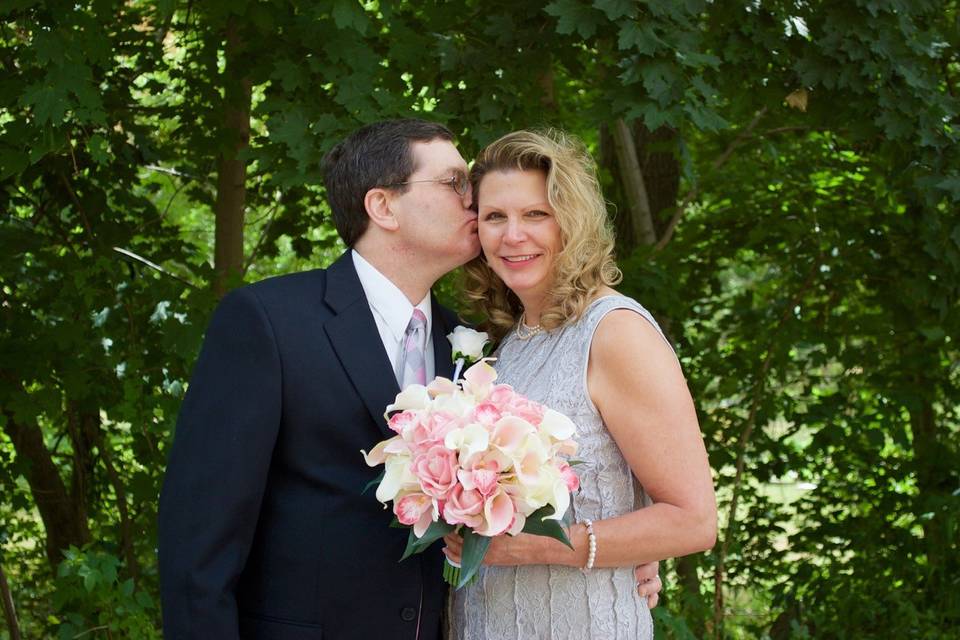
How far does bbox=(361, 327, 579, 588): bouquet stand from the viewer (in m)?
2.12

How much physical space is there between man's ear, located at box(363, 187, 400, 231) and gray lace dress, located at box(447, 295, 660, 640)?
54 centimetres

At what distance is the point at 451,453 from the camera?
2.12 meters

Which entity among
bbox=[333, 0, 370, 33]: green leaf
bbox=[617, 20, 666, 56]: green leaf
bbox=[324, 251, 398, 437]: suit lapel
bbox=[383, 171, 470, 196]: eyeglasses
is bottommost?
bbox=[324, 251, 398, 437]: suit lapel

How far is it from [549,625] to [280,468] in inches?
30.0

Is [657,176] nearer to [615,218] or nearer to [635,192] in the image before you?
[635,192]

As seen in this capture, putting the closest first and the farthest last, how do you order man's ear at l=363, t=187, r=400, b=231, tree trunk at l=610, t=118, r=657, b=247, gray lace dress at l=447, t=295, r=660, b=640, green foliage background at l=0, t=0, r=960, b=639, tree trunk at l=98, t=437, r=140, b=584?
gray lace dress at l=447, t=295, r=660, b=640 → man's ear at l=363, t=187, r=400, b=231 → green foliage background at l=0, t=0, r=960, b=639 → tree trunk at l=98, t=437, r=140, b=584 → tree trunk at l=610, t=118, r=657, b=247

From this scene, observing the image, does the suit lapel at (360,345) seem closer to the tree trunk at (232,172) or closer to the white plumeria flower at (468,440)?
the white plumeria flower at (468,440)

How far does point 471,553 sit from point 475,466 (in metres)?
0.20

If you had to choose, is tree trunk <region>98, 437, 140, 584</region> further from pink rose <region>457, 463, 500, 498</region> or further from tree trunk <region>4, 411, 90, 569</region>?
pink rose <region>457, 463, 500, 498</region>

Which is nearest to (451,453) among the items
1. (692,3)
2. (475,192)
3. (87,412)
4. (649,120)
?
(475,192)

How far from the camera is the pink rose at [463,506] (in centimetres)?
212

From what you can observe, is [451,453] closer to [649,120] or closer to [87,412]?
[649,120]

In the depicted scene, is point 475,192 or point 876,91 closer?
point 475,192

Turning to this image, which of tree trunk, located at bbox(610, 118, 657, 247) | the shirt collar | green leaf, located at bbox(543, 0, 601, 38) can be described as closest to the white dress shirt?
the shirt collar
